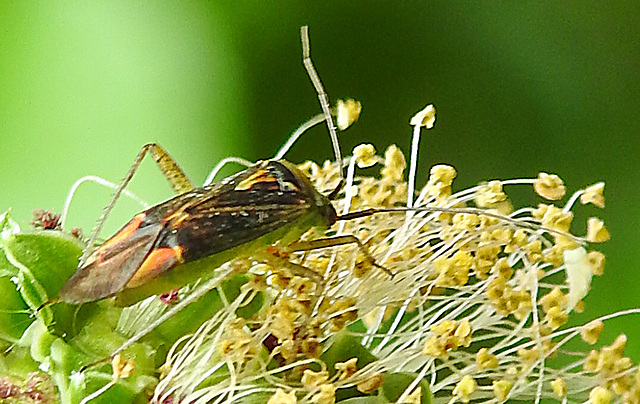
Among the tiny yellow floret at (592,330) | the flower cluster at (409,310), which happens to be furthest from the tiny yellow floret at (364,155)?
the tiny yellow floret at (592,330)

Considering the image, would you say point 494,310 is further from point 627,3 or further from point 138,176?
point 627,3

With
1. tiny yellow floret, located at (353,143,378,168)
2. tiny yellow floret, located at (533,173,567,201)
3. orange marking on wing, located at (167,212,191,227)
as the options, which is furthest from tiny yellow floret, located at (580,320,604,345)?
orange marking on wing, located at (167,212,191,227)

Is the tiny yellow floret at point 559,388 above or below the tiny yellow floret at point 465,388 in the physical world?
below

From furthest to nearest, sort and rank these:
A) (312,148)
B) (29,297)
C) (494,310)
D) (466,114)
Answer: (466,114), (312,148), (494,310), (29,297)

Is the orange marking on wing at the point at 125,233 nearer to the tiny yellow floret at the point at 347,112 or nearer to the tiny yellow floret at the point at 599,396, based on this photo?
the tiny yellow floret at the point at 347,112

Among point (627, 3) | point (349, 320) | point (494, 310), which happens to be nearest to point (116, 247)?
point (349, 320)

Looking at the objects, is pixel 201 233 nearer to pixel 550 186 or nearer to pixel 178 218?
pixel 178 218
